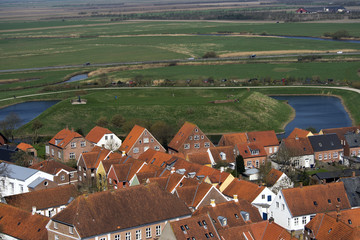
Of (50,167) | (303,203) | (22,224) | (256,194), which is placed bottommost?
(50,167)

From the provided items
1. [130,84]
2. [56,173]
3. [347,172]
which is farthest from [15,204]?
[130,84]

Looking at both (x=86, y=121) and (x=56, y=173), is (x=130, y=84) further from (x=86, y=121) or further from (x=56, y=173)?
(x=56, y=173)

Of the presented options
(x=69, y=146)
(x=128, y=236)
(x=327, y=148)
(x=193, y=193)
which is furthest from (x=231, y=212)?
(x=69, y=146)

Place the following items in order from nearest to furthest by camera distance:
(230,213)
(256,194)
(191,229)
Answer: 1. (191,229)
2. (230,213)
3. (256,194)

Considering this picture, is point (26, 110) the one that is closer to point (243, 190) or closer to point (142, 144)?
point (142, 144)

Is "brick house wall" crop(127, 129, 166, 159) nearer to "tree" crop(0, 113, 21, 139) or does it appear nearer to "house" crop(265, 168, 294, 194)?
"house" crop(265, 168, 294, 194)

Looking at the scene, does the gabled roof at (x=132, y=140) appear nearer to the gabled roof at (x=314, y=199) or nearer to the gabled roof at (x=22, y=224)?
the gabled roof at (x=22, y=224)

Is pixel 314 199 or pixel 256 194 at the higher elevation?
pixel 314 199
